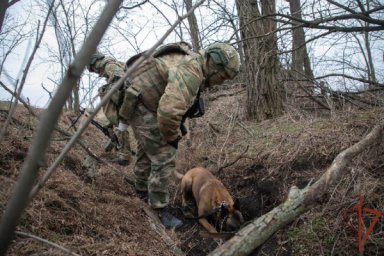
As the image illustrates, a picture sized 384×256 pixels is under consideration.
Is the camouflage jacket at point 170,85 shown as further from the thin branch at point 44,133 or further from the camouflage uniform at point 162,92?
the thin branch at point 44,133

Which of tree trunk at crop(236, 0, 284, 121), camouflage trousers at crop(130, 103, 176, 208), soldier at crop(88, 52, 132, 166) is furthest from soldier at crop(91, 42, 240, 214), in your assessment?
tree trunk at crop(236, 0, 284, 121)

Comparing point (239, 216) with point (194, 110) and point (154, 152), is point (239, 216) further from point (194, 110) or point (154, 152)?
point (194, 110)

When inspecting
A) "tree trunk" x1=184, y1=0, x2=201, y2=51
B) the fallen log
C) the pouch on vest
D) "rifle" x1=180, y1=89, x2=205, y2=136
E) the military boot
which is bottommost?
the fallen log

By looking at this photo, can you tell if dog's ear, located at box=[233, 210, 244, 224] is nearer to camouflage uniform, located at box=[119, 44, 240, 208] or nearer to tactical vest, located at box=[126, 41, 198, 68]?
camouflage uniform, located at box=[119, 44, 240, 208]

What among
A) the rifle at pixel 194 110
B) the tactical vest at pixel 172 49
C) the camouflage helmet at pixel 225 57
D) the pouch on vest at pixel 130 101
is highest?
the tactical vest at pixel 172 49

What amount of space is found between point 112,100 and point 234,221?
2.12 metres

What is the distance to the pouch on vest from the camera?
4.40 metres

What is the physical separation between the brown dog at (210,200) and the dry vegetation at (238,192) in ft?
0.69

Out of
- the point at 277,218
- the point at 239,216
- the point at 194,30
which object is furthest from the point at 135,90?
the point at 194,30

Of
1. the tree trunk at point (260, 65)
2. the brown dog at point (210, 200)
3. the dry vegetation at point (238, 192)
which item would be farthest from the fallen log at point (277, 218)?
the tree trunk at point (260, 65)

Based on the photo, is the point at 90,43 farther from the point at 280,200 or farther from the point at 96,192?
the point at 280,200

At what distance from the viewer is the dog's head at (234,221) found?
4477 mm

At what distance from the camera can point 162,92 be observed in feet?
14.9

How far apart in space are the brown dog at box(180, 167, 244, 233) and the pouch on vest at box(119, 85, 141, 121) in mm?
1368
